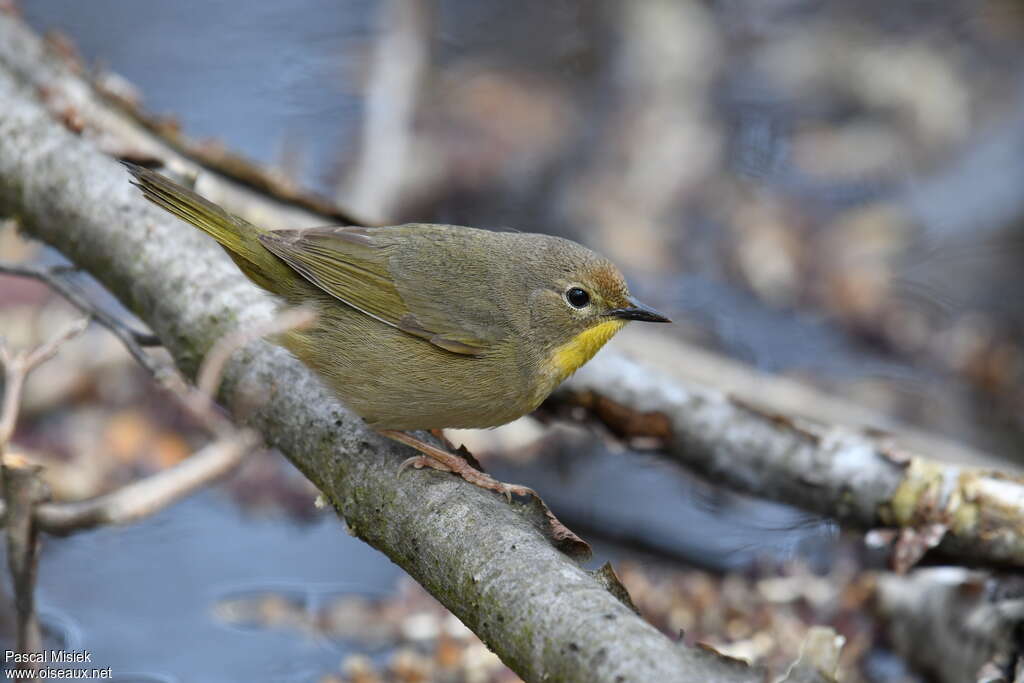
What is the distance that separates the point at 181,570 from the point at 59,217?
1663 mm

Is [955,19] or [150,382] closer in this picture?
[150,382]

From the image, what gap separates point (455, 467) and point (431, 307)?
66 centimetres

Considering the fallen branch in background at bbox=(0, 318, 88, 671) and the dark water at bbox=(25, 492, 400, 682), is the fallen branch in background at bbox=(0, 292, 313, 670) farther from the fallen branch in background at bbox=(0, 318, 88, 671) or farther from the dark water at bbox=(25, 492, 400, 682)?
the dark water at bbox=(25, 492, 400, 682)

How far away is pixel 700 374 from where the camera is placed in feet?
18.0

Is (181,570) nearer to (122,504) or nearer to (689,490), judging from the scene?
(122,504)

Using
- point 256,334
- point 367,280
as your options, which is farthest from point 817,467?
point 256,334

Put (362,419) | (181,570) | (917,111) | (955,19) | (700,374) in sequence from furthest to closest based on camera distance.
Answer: (955,19)
(917,111)
(700,374)
(181,570)
(362,419)

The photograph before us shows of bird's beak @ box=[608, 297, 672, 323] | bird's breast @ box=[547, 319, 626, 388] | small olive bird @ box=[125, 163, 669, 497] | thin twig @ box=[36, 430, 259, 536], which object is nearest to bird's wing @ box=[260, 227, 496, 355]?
small olive bird @ box=[125, 163, 669, 497]

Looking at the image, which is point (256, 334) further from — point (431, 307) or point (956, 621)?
point (956, 621)

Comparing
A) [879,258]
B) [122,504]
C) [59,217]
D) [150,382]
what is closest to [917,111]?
[879,258]

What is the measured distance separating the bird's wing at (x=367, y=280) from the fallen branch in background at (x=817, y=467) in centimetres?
92

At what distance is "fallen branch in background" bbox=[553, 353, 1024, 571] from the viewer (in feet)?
11.8

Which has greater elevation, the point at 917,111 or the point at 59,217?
the point at 917,111

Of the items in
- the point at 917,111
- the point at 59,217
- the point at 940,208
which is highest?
the point at 917,111
